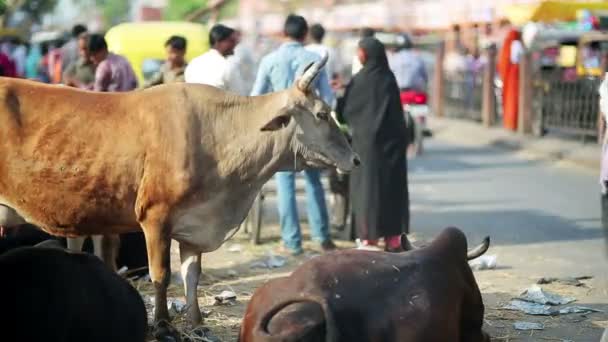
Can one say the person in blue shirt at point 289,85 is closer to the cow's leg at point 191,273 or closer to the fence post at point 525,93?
the cow's leg at point 191,273

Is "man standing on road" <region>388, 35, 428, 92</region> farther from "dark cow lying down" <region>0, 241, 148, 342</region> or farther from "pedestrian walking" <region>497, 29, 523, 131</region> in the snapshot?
"dark cow lying down" <region>0, 241, 148, 342</region>

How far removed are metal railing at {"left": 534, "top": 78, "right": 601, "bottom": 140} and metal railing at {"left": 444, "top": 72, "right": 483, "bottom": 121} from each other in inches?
198

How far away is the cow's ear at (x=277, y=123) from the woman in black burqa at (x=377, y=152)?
2.52m

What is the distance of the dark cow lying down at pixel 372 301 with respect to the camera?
5086 mm

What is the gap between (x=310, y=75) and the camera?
23.7 ft

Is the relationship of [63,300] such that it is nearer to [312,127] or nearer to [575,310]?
[312,127]

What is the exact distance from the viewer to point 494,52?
84.1 ft

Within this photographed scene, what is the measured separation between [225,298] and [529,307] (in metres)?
2.17

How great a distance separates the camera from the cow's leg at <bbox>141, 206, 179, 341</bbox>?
6.91 meters

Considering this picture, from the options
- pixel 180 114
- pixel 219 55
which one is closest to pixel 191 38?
pixel 219 55

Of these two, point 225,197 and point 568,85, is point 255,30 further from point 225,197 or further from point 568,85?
point 225,197

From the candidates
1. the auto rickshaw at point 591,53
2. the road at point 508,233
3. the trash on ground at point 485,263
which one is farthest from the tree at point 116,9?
the trash on ground at point 485,263

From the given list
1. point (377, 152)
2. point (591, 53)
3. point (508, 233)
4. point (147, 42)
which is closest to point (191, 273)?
point (377, 152)

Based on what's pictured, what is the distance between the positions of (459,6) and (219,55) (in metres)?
21.7
